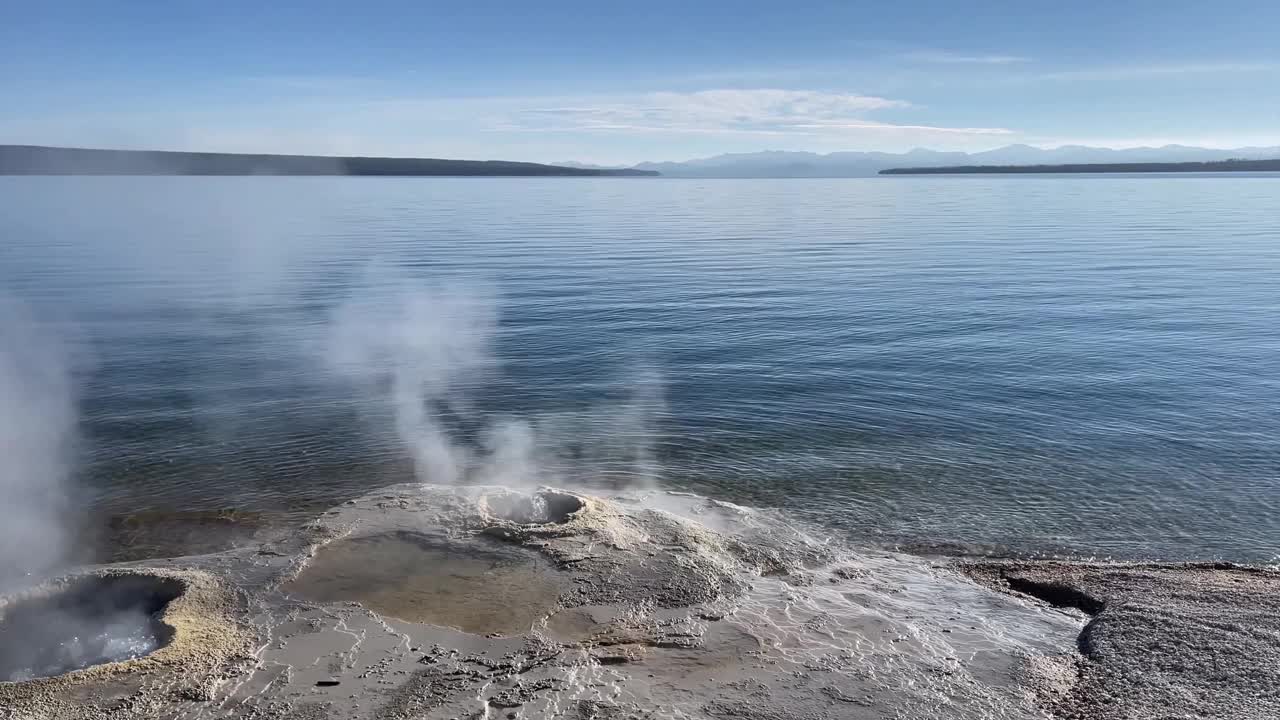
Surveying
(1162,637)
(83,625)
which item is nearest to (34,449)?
(83,625)

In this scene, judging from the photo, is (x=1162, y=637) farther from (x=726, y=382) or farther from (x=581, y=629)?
(x=726, y=382)

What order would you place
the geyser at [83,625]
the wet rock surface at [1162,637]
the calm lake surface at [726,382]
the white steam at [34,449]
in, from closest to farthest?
the wet rock surface at [1162,637] < the geyser at [83,625] < the white steam at [34,449] < the calm lake surface at [726,382]

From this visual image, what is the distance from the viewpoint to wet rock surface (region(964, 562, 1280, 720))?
1043 cm

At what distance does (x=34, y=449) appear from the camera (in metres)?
19.8

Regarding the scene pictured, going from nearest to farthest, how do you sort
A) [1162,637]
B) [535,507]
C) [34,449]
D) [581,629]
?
[1162,637], [581,629], [535,507], [34,449]

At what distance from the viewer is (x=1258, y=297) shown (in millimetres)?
42344

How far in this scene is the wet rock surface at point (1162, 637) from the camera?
10430 millimetres

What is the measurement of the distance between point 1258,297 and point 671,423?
119ft

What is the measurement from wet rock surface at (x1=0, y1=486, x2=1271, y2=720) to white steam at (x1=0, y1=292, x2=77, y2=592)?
2343 millimetres

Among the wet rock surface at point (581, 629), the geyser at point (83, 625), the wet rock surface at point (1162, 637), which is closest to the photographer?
the wet rock surface at point (581, 629)

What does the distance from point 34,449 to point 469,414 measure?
32.8ft

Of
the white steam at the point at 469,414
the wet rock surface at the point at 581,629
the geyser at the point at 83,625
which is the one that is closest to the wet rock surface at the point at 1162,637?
the wet rock surface at the point at 581,629

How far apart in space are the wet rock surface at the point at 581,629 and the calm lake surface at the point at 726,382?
2.38 meters

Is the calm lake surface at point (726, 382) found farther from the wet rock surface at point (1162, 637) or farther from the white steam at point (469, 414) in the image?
the wet rock surface at point (1162, 637)
